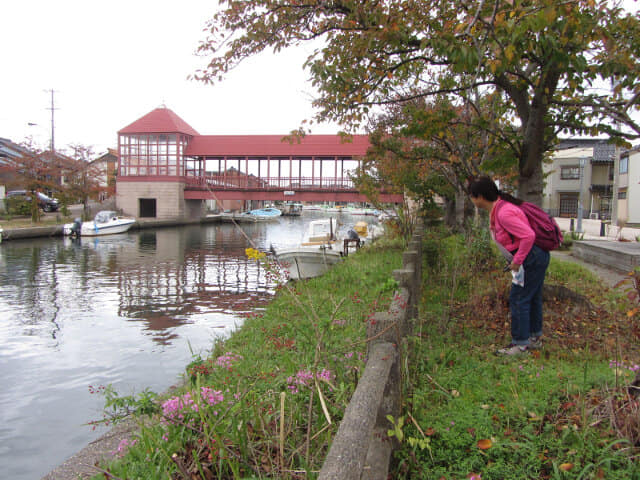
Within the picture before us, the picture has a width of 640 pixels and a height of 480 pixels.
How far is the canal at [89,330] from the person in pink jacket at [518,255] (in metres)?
2.29

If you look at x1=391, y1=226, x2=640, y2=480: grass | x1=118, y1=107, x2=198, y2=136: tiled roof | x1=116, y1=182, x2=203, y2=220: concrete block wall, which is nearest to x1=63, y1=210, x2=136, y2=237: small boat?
x1=116, y1=182, x2=203, y2=220: concrete block wall

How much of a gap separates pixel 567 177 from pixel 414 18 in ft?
141

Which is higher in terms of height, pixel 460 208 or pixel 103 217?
pixel 460 208

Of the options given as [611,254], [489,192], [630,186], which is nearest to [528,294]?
[489,192]

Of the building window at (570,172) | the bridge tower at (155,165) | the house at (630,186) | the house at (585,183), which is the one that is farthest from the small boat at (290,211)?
the house at (630,186)

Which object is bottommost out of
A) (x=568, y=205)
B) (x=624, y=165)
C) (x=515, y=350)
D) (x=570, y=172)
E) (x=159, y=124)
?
(x=515, y=350)

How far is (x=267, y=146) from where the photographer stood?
44188 millimetres

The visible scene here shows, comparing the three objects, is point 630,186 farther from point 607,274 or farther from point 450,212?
point 607,274

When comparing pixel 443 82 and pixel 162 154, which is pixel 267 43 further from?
pixel 162 154

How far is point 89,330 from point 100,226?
77.7 ft

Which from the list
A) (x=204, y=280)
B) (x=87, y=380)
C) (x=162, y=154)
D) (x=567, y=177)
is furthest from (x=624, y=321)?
(x=162, y=154)

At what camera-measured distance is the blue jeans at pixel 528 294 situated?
13.6 feet

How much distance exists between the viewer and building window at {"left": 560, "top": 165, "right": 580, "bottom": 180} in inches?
1663

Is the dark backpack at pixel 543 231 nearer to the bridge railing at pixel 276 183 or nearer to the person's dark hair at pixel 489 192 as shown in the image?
the person's dark hair at pixel 489 192
